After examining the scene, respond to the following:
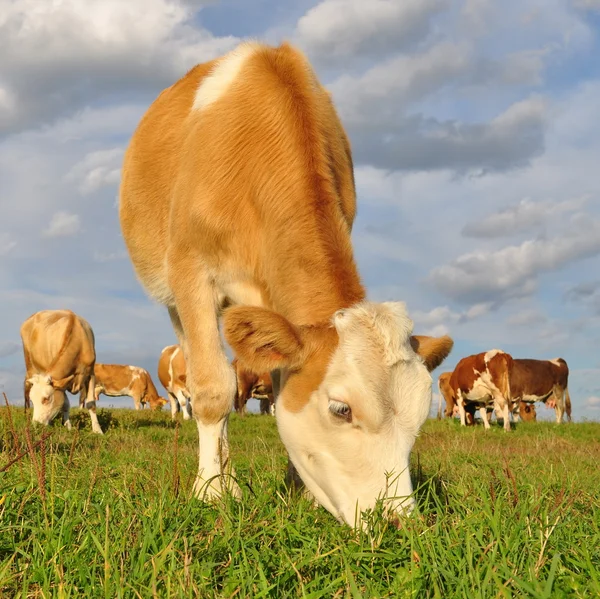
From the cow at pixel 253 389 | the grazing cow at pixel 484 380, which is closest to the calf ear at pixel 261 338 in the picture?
the grazing cow at pixel 484 380

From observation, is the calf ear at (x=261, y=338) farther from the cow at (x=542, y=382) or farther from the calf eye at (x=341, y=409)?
the cow at (x=542, y=382)

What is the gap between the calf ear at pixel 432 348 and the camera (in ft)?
15.5

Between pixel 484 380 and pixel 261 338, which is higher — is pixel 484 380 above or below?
above

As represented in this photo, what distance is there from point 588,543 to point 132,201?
5.42 meters

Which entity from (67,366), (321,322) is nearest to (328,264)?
(321,322)

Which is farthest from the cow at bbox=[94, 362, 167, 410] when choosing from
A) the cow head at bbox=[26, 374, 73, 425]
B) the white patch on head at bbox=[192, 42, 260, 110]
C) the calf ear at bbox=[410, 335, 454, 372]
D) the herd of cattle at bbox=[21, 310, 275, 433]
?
the calf ear at bbox=[410, 335, 454, 372]

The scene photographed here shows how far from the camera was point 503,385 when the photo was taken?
2377 cm

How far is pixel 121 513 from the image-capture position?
357 centimetres

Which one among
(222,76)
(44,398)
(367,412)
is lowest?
(367,412)

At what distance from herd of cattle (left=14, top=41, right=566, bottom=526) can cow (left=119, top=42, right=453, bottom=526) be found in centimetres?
1

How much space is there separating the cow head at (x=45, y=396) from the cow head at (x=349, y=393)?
10551 millimetres

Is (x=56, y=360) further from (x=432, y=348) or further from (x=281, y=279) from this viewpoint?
(x=432, y=348)

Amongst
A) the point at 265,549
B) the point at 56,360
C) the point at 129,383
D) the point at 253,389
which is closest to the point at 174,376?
the point at 253,389

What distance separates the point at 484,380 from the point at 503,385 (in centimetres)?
80
